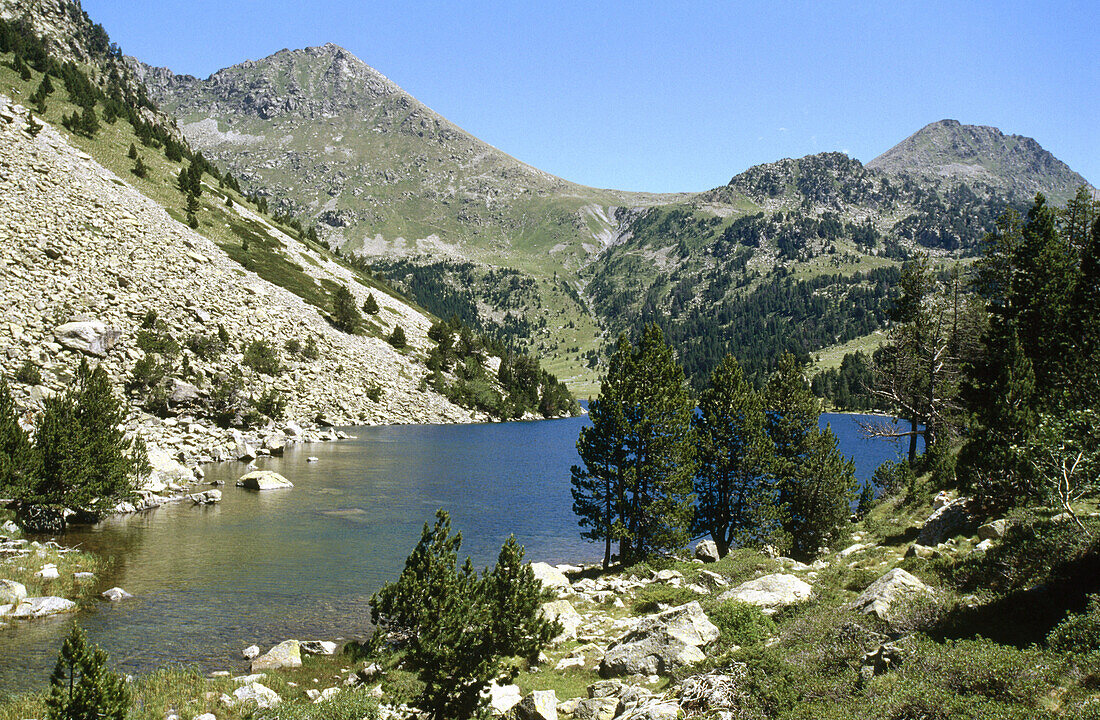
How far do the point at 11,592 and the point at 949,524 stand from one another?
36986 millimetres

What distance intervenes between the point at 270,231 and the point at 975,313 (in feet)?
373

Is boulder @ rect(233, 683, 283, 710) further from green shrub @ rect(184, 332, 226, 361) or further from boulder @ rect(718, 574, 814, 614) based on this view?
green shrub @ rect(184, 332, 226, 361)

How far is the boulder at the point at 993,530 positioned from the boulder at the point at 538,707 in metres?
15.7

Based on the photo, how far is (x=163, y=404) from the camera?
59.3m

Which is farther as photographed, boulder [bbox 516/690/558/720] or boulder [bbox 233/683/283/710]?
boulder [bbox 233/683/283/710]

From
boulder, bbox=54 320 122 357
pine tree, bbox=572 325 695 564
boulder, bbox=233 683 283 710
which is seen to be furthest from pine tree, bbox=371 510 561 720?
boulder, bbox=54 320 122 357

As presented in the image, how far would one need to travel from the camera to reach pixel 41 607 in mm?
20562

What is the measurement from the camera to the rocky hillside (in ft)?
181

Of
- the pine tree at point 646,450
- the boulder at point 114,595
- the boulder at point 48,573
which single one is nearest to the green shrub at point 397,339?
the pine tree at point 646,450

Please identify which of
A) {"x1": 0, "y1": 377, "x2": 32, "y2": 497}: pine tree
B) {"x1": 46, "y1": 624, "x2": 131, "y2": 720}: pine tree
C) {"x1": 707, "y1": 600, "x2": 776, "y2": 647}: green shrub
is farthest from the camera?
{"x1": 0, "y1": 377, "x2": 32, "y2": 497}: pine tree

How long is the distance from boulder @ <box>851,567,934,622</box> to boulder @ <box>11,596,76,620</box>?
27.3 m

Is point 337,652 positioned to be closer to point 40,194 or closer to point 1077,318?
point 1077,318

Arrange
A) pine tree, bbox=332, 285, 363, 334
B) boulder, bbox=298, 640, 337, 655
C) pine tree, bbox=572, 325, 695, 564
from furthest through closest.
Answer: pine tree, bbox=332, 285, 363, 334 < pine tree, bbox=572, 325, 695, 564 < boulder, bbox=298, 640, 337, 655

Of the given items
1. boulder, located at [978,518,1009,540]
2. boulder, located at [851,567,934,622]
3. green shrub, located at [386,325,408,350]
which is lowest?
boulder, located at [851,567,934,622]
